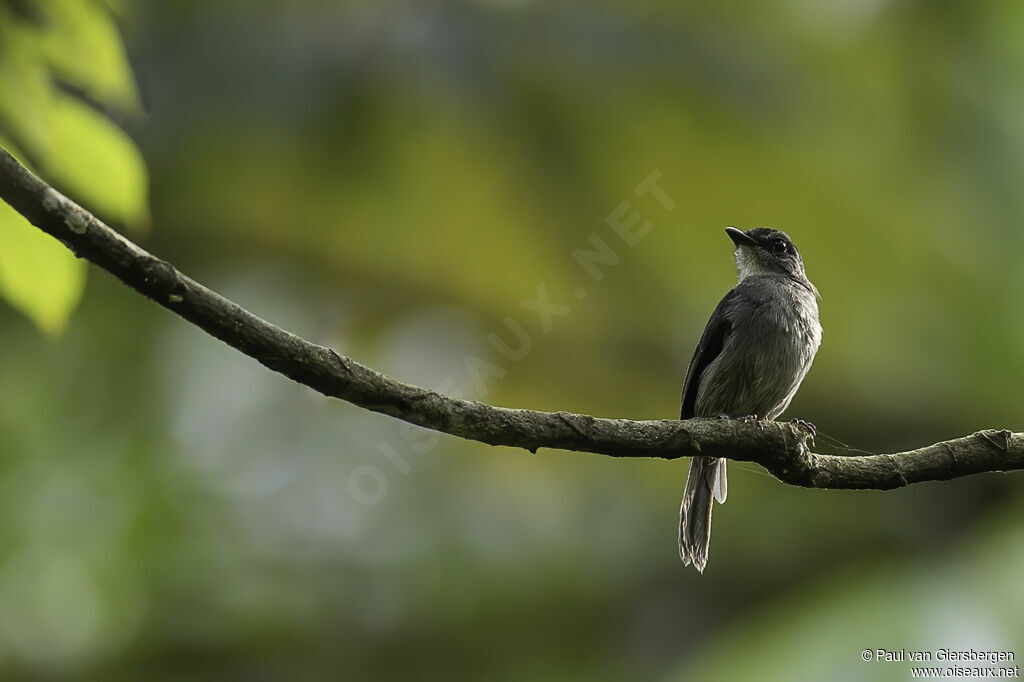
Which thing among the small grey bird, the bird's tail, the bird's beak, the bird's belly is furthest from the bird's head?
the bird's tail

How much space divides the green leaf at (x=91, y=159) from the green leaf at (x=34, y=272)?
0.41 ft

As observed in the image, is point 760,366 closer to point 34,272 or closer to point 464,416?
point 464,416

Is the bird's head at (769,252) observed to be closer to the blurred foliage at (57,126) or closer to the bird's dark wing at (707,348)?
the bird's dark wing at (707,348)

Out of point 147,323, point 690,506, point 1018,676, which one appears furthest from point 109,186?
point 147,323

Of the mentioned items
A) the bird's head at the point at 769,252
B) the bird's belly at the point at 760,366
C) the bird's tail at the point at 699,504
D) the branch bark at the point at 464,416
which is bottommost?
the branch bark at the point at 464,416

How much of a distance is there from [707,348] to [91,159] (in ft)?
13.8

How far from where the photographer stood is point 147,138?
7.28m

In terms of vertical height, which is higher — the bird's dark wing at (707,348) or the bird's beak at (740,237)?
the bird's beak at (740,237)

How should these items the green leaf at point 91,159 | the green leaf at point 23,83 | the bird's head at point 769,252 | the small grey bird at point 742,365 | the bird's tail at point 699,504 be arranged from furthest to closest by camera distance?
1. the bird's head at point 769,252
2. the small grey bird at point 742,365
3. the bird's tail at point 699,504
4. the green leaf at point 91,159
5. the green leaf at point 23,83

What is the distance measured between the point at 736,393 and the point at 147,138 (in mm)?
4956

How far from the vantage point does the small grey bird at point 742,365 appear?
5.25m

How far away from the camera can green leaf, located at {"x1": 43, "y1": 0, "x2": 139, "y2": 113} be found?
5.88 ft

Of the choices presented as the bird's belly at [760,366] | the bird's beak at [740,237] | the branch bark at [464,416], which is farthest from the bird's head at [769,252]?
the branch bark at [464,416]

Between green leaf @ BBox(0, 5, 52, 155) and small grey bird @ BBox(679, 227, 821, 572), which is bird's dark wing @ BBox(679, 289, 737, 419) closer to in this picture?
small grey bird @ BBox(679, 227, 821, 572)
